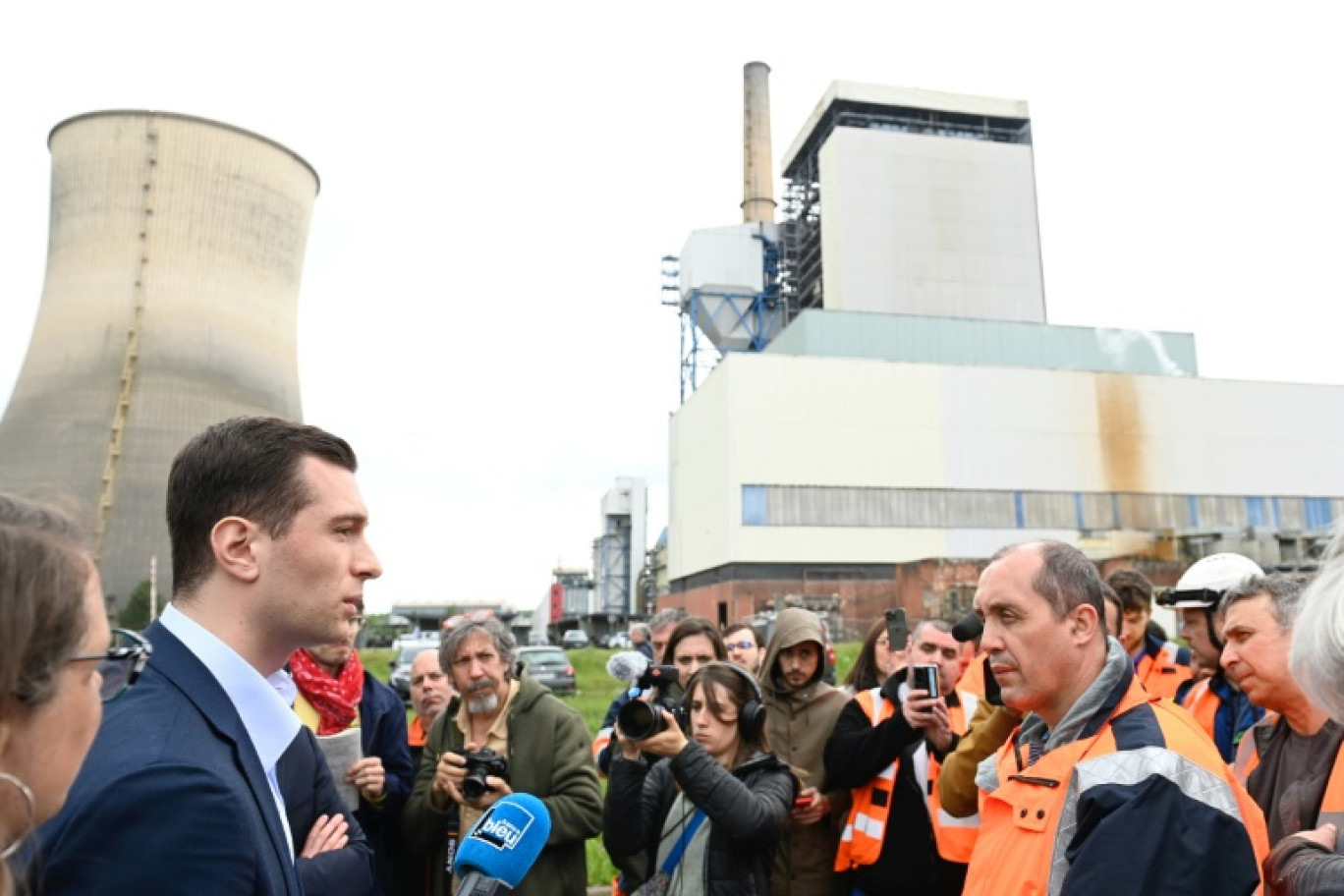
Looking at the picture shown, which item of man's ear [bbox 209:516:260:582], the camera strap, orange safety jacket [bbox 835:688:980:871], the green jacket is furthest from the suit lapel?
orange safety jacket [bbox 835:688:980:871]

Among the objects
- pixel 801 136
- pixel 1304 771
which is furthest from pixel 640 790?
pixel 801 136

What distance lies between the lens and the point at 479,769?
311 cm

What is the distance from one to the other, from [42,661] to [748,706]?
2.45m

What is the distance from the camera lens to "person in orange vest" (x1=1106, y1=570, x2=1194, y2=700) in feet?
17.2

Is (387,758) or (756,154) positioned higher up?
(756,154)

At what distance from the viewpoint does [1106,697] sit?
2.04 m

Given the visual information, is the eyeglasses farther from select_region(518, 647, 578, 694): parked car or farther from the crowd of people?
select_region(518, 647, 578, 694): parked car

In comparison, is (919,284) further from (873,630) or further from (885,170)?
(873,630)

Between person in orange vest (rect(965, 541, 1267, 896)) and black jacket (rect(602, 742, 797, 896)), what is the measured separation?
744 mm

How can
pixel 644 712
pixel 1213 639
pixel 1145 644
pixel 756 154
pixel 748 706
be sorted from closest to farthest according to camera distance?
pixel 644 712 → pixel 748 706 → pixel 1213 639 → pixel 1145 644 → pixel 756 154

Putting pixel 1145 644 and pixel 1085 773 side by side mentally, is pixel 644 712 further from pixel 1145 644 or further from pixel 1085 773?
pixel 1145 644

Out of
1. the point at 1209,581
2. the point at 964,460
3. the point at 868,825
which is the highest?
the point at 964,460

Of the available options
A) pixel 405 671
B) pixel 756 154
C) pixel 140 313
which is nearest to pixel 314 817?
pixel 405 671

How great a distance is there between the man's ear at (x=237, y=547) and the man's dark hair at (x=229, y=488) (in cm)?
1
